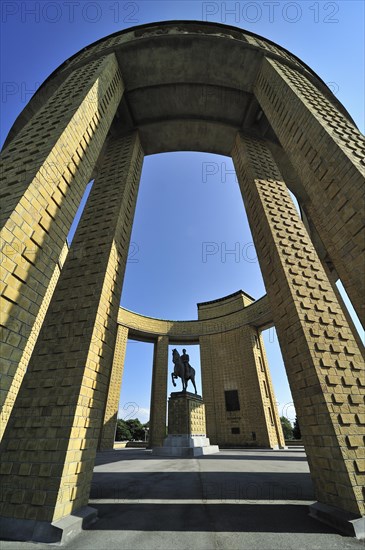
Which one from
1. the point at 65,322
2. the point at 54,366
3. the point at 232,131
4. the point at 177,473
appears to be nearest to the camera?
the point at 54,366

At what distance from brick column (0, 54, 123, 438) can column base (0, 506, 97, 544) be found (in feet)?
4.67

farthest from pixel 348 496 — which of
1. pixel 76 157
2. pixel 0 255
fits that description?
pixel 76 157

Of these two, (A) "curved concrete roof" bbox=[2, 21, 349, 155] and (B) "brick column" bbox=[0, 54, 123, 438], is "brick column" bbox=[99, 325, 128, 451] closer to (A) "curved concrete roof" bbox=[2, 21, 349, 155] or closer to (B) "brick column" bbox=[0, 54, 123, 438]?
(B) "brick column" bbox=[0, 54, 123, 438]

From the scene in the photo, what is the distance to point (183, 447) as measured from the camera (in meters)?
10.7

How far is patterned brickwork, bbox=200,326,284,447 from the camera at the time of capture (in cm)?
1773

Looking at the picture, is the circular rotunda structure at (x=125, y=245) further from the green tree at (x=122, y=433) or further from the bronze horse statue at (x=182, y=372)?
the green tree at (x=122, y=433)

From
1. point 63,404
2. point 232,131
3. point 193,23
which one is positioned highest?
point 193,23

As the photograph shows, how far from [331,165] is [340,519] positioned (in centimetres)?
482

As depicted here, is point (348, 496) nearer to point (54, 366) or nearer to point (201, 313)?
point (54, 366)

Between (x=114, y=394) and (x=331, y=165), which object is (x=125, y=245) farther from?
(x=114, y=394)

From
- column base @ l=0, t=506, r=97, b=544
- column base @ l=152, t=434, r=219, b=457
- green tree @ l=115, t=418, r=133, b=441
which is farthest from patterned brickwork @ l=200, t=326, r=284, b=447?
green tree @ l=115, t=418, r=133, b=441

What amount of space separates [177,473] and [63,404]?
3.99m

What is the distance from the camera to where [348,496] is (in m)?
2.96

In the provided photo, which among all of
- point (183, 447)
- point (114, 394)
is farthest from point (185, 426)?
point (114, 394)
